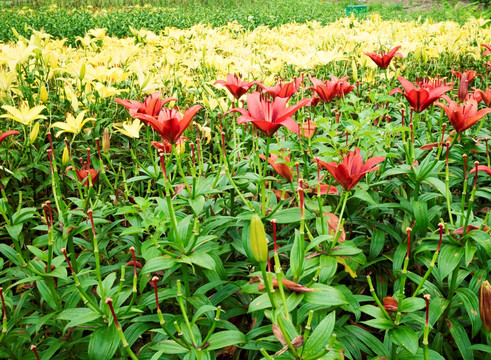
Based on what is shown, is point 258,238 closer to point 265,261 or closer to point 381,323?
point 265,261

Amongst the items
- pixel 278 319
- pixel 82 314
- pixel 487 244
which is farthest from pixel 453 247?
pixel 82 314

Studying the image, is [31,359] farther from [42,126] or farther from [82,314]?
[42,126]

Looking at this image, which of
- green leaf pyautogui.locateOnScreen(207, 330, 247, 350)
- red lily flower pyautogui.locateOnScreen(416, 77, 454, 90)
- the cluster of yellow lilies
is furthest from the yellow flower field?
green leaf pyautogui.locateOnScreen(207, 330, 247, 350)

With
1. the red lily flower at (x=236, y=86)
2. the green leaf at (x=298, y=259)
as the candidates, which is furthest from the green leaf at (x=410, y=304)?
the red lily flower at (x=236, y=86)

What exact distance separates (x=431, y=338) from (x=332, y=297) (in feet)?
1.67

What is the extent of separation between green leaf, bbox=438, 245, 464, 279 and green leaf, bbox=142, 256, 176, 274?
28.4 inches

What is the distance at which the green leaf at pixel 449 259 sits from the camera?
42.1 inches

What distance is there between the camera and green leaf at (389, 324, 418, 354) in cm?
90

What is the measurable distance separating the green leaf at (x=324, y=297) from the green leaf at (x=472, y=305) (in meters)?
0.43

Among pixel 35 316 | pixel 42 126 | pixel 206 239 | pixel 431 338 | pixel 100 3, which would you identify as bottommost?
pixel 431 338

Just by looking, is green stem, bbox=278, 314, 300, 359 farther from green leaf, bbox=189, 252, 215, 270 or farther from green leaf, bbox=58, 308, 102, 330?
green leaf, bbox=58, 308, 102, 330

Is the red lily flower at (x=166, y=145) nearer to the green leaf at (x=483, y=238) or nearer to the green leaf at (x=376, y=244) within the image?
the green leaf at (x=376, y=244)

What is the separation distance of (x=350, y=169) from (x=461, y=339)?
1.91 ft

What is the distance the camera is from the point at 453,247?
112 cm
